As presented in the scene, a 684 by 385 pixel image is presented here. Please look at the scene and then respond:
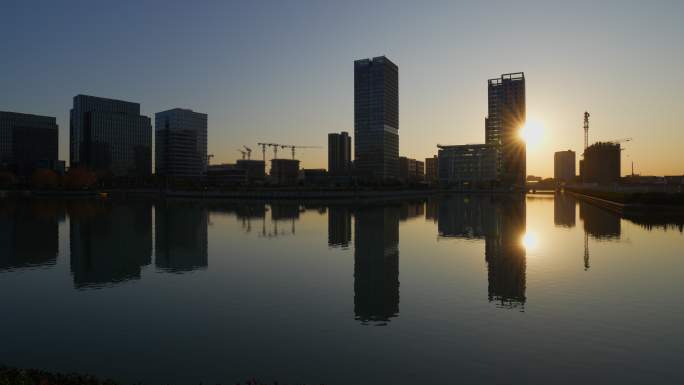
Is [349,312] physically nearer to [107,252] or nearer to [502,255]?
[502,255]

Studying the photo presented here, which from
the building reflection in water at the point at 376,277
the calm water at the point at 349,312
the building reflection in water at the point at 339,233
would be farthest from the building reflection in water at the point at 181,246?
the building reflection in water at the point at 339,233

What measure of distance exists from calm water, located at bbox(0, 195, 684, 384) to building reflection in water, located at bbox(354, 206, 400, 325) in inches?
6.1

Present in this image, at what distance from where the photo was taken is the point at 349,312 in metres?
20.0

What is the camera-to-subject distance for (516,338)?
1642cm

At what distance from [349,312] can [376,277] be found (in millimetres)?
7296

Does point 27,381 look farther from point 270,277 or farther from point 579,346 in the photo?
point 270,277

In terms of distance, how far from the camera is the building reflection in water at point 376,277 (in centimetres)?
2011

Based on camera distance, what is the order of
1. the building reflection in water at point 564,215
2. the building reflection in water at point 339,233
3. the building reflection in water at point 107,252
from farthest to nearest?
the building reflection in water at point 564,215
the building reflection in water at point 339,233
the building reflection in water at point 107,252

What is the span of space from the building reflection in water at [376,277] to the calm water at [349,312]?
155 millimetres

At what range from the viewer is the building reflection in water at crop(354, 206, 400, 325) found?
20109mm

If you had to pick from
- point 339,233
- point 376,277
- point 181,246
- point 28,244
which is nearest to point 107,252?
point 181,246

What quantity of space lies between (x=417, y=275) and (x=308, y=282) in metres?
6.78

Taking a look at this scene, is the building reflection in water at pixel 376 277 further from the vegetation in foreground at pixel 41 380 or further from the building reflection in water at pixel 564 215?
the building reflection in water at pixel 564 215

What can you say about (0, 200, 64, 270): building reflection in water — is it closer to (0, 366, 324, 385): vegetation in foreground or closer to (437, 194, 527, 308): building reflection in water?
(0, 366, 324, 385): vegetation in foreground
